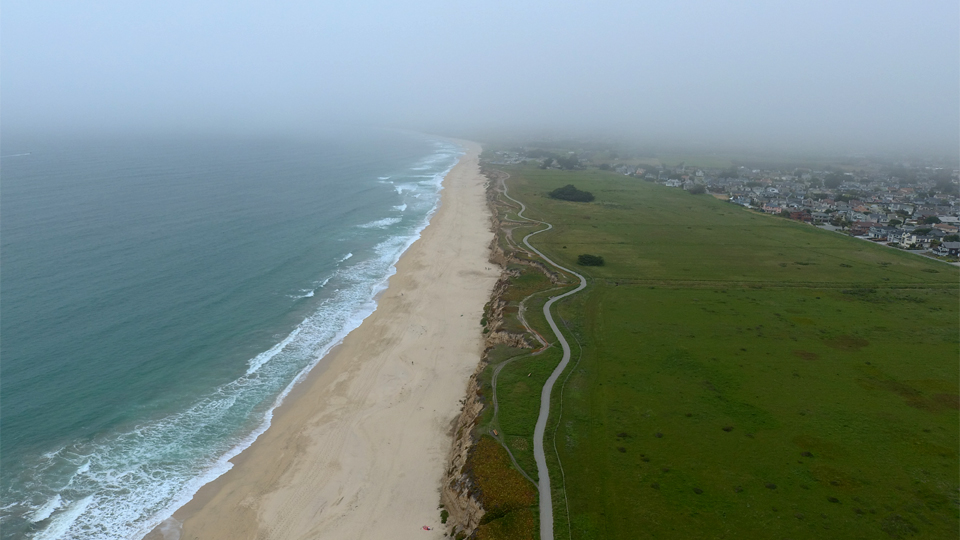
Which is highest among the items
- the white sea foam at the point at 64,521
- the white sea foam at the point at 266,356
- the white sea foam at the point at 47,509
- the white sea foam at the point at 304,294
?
the white sea foam at the point at 304,294

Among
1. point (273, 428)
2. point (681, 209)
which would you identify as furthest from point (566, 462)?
point (681, 209)

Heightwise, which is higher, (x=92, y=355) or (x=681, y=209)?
(x=681, y=209)

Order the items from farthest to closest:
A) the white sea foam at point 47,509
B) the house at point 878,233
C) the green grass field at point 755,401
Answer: the house at point 878,233
the white sea foam at point 47,509
the green grass field at point 755,401

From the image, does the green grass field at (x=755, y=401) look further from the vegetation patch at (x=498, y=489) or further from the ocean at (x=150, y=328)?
the ocean at (x=150, y=328)

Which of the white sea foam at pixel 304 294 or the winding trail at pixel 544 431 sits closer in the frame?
the winding trail at pixel 544 431

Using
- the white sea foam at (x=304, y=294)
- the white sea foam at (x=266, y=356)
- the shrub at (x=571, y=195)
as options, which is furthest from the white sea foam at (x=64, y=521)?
the shrub at (x=571, y=195)

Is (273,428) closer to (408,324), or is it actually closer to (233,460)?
(233,460)

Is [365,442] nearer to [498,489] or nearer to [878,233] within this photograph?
[498,489]
